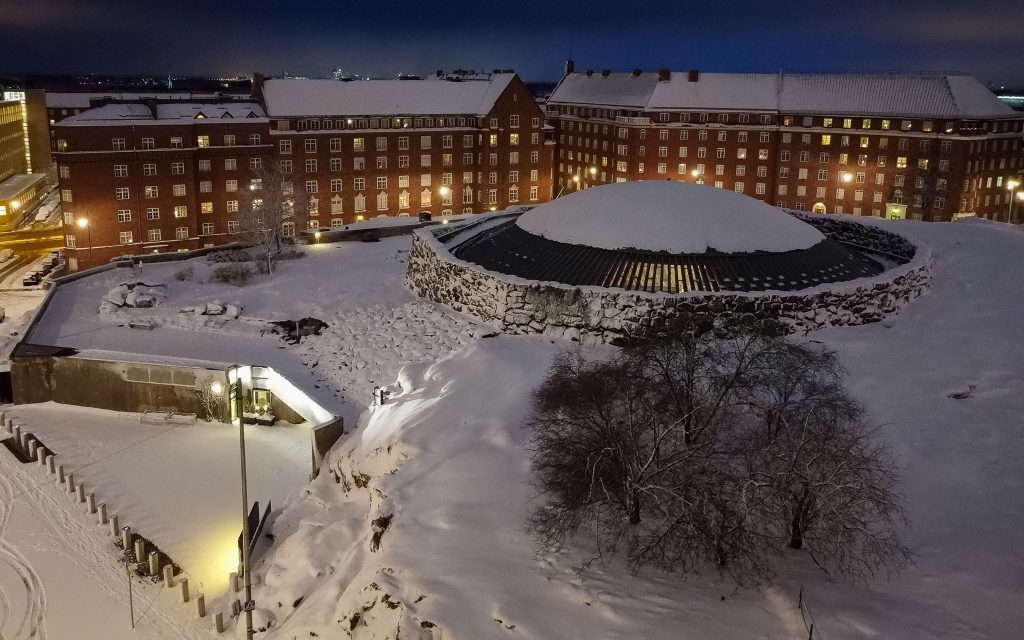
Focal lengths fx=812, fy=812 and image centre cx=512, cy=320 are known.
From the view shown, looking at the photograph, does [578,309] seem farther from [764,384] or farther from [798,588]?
[798,588]

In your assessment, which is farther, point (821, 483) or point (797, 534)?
point (797, 534)

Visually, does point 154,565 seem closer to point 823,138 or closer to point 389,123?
point 389,123

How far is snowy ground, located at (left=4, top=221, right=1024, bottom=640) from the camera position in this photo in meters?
14.1

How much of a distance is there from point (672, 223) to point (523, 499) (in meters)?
17.1

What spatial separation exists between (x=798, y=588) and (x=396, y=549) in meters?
7.89

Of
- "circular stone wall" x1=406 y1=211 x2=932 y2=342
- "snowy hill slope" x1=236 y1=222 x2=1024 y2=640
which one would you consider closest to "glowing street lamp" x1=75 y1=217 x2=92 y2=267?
"circular stone wall" x1=406 y1=211 x2=932 y2=342

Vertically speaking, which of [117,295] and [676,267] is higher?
[676,267]

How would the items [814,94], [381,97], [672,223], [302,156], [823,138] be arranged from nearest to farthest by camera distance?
[672,223] < [302,156] < [381,97] < [823,138] < [814,94]

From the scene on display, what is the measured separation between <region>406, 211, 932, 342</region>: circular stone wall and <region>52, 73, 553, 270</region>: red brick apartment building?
3449 cm

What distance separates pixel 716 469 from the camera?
15.3 metres

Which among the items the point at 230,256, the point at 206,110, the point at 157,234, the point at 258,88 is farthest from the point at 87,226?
the point at 230,256

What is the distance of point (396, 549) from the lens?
1691cm

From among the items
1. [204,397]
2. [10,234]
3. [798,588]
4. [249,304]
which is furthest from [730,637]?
[10,234]

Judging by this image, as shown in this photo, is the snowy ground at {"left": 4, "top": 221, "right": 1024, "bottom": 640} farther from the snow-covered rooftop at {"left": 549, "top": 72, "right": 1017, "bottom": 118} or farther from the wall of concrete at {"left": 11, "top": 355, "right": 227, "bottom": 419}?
the snow-covered rooftop at {"left": 549, "top": 72, "right": 1017, "bottom": 118}
